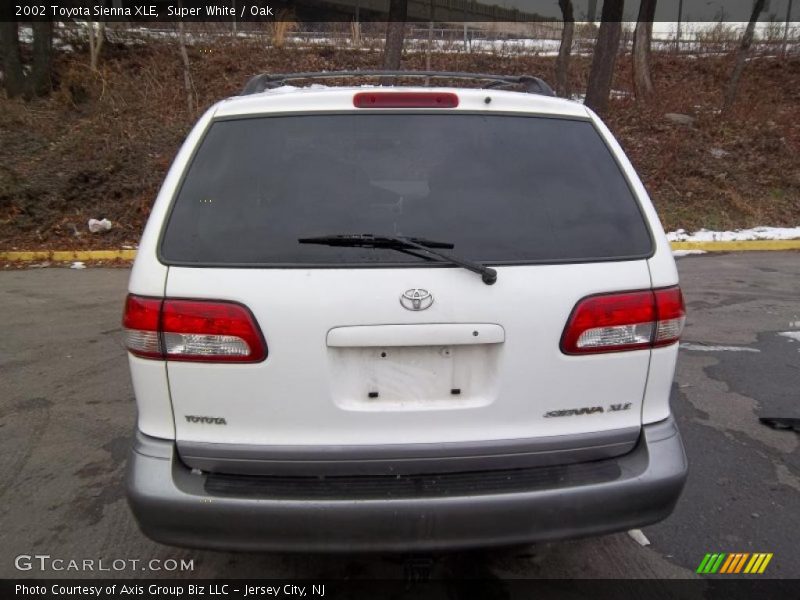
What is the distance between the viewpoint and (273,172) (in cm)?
209

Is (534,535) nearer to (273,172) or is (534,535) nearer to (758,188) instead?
(273,172)

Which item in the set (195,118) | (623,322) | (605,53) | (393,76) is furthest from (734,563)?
(195,118)

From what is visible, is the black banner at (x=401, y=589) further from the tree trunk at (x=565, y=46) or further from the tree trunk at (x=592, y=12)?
the tree trunk at (x=592, y=12)

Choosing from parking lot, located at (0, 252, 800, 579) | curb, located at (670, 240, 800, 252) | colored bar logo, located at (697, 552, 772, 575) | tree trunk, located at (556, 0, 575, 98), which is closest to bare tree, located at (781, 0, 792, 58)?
tree trunk, located at (556, 0, 575, 98)

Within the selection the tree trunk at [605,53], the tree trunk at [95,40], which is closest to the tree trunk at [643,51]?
the tree trunk at [605,53]

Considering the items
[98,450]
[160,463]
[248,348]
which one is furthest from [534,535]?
[98,450]

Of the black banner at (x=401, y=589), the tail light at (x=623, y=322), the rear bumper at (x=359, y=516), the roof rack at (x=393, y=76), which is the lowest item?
the black banner at (x=401, y=589)

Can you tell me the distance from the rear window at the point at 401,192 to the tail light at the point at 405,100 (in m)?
0.05

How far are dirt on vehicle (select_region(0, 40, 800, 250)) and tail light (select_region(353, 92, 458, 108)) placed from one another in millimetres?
8340

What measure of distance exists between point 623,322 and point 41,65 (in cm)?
1618

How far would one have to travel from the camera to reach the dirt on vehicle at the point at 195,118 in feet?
33.0

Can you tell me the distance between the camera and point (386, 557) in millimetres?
2199

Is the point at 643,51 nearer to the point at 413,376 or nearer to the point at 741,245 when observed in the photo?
the point at 741,245

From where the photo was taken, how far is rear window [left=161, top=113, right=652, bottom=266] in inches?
78.0
